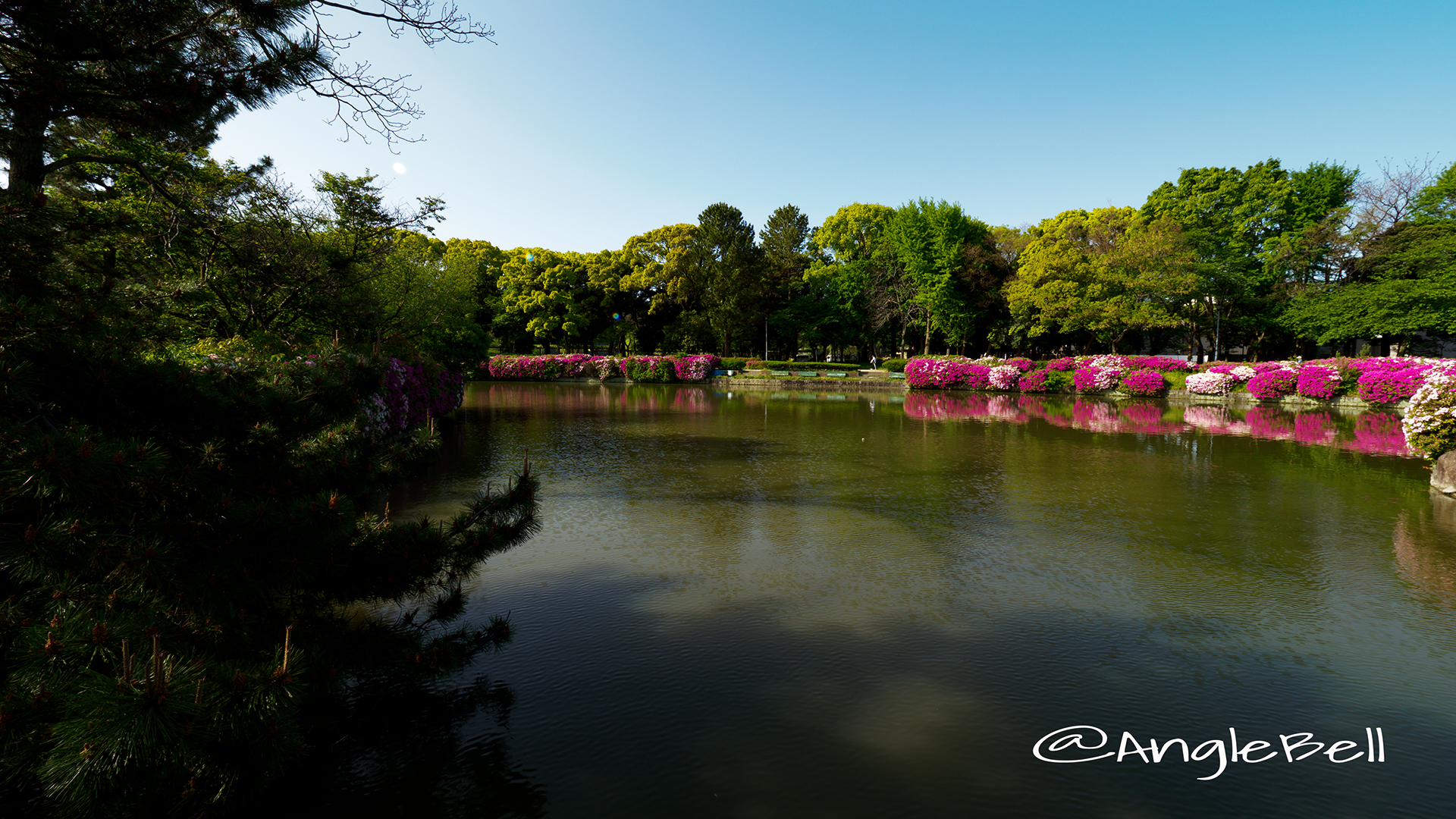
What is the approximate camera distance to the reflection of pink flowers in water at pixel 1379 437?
577 inches

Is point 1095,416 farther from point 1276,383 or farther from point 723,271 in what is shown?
point 723,271

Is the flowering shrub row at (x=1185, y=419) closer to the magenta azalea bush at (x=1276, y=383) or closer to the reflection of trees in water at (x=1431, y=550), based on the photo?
the magenta azalea bush at (x=1276, y=383)

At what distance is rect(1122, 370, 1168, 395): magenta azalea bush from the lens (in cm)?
3128

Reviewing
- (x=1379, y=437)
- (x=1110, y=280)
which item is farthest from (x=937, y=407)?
(x=1110, y=280)

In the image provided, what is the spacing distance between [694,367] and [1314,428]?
105 ft

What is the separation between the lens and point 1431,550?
7.50 metres

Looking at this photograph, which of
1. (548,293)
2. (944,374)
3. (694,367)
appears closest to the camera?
(944,374)

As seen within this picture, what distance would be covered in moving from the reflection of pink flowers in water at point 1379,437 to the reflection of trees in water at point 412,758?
18.4 meters

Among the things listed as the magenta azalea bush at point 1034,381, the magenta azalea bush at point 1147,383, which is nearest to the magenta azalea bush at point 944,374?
the magenta azalea bush at point 1034,381

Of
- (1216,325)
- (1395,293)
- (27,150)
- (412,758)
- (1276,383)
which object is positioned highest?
(1395,293)

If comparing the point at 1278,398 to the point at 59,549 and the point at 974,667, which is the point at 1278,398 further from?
the point at 59,549

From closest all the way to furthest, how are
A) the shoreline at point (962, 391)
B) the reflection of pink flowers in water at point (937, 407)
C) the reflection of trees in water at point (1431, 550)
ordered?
the reflection of trees in water at point (1431, 550) → the reflection of pink flowers in water at point (937, 407) → the shoreline at point (962, 391)

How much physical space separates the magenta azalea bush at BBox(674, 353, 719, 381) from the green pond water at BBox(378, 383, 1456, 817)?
1280 inches

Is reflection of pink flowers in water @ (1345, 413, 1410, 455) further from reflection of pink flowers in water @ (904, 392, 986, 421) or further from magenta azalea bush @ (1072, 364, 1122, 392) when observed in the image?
magenta azalea bush @ (1072, 364, 1122, 392)
